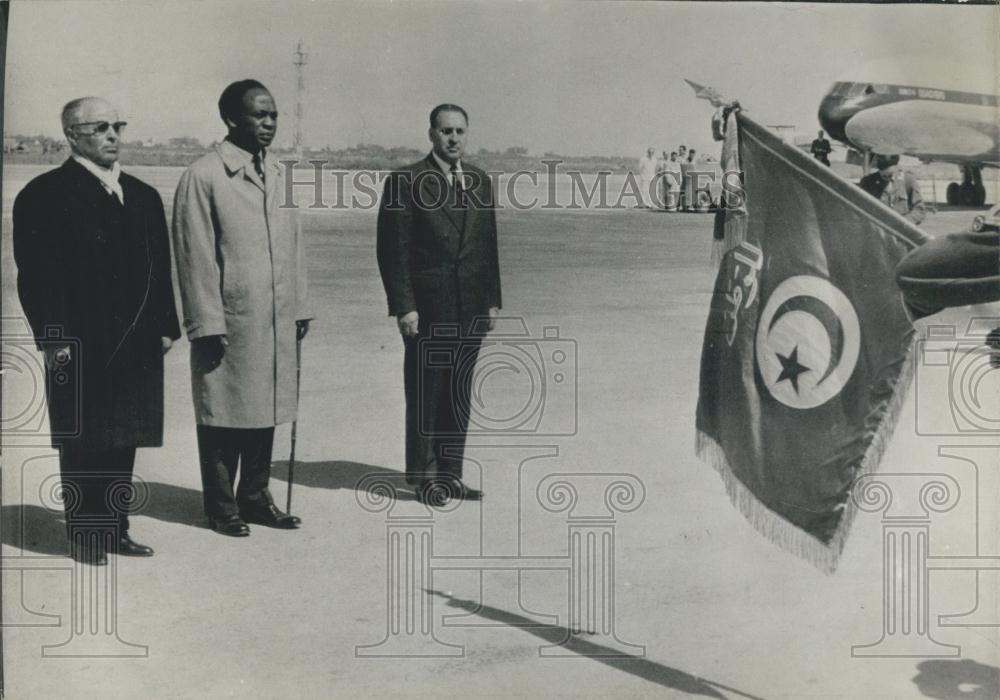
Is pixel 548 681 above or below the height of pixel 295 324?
below

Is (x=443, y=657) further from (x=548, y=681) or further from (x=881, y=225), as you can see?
(x=881, y=225)

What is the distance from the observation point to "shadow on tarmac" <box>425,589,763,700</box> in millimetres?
5316

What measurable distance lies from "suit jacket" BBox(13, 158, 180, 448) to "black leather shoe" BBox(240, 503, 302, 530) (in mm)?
555

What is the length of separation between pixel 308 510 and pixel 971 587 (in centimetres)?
280

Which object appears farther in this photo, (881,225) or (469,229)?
(469,229)

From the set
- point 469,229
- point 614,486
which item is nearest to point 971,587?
point 614,486

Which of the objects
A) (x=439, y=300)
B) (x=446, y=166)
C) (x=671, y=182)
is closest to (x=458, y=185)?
(x=446, y=166)

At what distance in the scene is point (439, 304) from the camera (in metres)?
5.78

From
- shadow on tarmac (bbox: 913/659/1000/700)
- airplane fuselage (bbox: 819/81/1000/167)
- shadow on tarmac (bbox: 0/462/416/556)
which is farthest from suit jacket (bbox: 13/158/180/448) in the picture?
shadow on tarmac (bbox: 913/659/1000/700)

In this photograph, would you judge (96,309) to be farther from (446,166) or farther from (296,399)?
(446,166)

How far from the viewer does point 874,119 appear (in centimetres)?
568

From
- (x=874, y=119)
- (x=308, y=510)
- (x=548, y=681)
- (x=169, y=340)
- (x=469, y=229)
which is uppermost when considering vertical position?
(x=874, y=119)

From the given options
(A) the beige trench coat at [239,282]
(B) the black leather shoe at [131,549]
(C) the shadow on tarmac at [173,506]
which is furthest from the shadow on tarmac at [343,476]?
(B) the black leather shoe at [131,549]

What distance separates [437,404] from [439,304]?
1.39 feet
